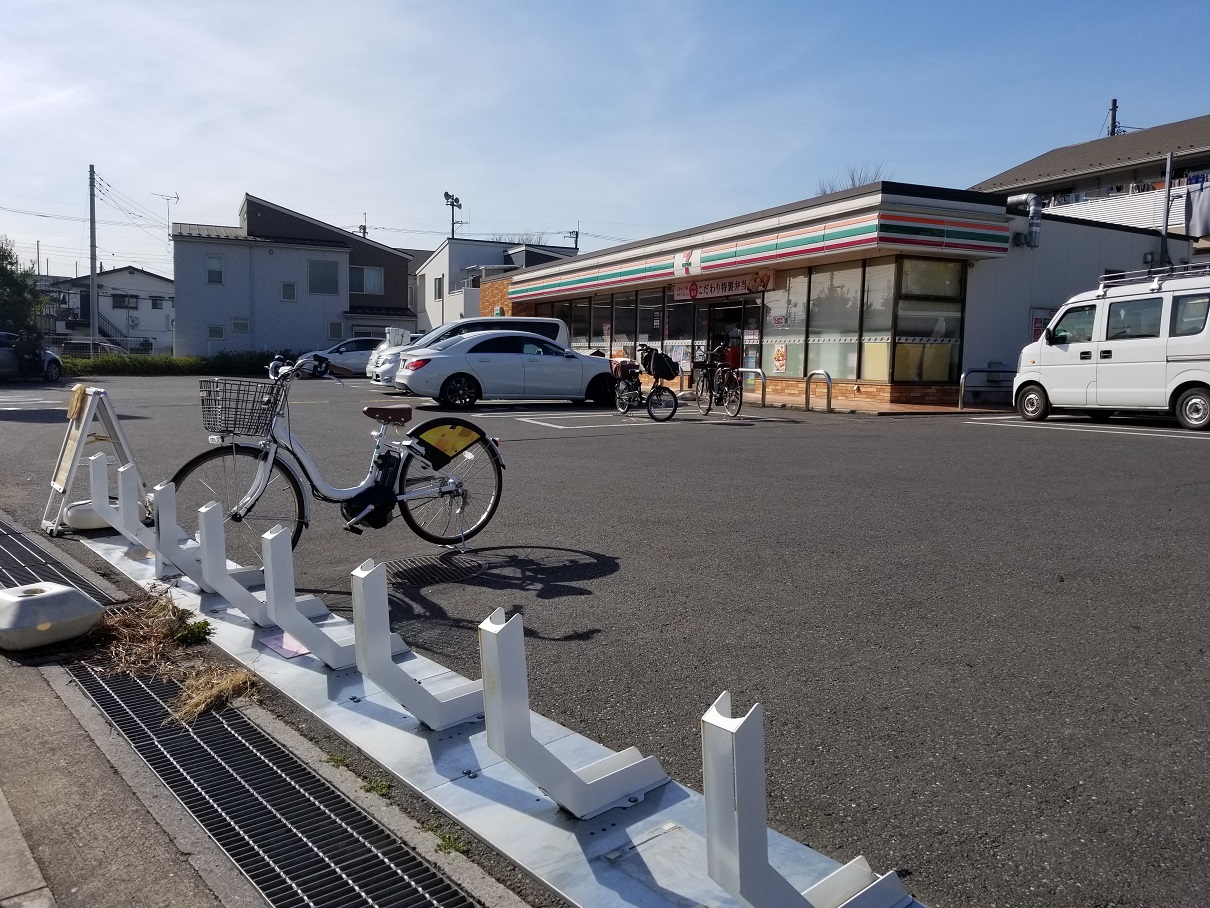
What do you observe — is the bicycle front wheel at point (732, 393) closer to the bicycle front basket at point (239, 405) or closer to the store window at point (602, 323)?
the bicycle front basket at point (239, 405)

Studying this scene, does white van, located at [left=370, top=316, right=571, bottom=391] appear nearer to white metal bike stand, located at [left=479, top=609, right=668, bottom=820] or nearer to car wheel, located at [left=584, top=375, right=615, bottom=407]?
car wheel, located at [left=584, top=375, right=615, bottom=407]

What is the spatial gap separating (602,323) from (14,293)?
30.3 meters

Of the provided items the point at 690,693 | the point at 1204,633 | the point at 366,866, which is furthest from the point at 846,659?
the point at 366,866

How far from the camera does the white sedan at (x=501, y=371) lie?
57.6 feet

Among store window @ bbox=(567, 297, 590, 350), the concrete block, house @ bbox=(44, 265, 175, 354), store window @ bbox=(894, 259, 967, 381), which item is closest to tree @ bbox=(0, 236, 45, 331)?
house @ bbox=(44, 265, 175, 354)

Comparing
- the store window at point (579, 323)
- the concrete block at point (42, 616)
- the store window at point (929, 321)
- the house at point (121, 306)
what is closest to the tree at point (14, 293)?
the house at point (121, 306)

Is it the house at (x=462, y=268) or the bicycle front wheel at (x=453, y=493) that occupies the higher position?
the house at (x=462, y=268)

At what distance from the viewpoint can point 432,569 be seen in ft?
18.4

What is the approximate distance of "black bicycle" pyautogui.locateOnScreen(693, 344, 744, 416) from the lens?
16609mm

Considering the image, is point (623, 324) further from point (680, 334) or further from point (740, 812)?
point (740, 812)

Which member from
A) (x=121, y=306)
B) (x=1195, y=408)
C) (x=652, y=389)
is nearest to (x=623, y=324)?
(x=652, y=389)

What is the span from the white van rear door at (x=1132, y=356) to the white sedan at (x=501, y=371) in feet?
28.6

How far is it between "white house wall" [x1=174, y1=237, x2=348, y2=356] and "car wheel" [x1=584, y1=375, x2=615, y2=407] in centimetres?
2809

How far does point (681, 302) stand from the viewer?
25094 millimetres
